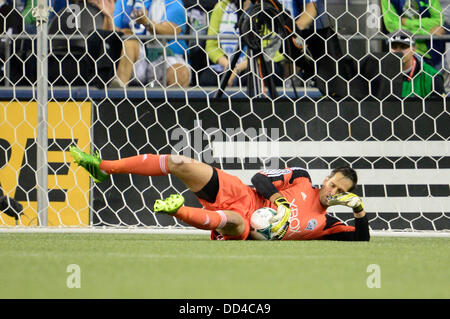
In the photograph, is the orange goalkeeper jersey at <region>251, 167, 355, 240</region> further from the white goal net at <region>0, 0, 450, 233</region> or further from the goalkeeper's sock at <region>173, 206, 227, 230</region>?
the white goal net at <region>0, 0, 450, 233</region>

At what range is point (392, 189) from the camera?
234 inches

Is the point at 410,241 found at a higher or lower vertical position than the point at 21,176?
lower

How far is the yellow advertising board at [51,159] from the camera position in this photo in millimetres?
5906

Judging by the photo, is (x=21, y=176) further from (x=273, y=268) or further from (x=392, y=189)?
(x=273, y=268)

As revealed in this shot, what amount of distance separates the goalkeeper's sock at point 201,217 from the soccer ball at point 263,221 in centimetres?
22

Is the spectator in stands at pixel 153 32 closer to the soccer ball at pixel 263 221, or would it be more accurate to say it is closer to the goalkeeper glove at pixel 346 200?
the soccer ball at pixel 263 221

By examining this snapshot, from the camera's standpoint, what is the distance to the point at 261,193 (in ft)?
15.6

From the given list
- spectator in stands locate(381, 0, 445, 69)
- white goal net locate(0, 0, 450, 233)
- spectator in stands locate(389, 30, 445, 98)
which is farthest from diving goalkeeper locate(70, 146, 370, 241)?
spectator in stands locate(381, 0, 445, 69)

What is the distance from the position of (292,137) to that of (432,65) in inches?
61.8

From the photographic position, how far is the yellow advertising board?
5.91 meters

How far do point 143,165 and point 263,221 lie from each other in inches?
30.7

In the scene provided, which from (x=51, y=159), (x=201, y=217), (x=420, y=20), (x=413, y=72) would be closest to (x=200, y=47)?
(x=51, y=159)

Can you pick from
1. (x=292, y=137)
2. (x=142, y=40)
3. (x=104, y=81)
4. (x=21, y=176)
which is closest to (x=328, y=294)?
(x=292, y=137)

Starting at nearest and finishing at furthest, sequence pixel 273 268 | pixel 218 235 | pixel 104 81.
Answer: pixel 273 268, pixel 218 235, pixel 104 81
